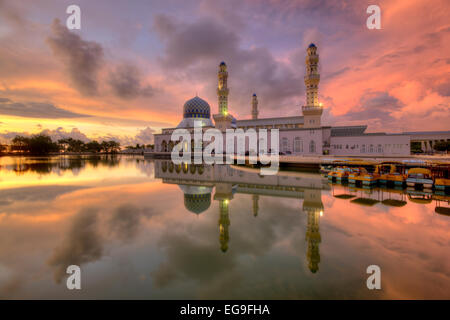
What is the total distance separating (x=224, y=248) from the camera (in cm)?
530

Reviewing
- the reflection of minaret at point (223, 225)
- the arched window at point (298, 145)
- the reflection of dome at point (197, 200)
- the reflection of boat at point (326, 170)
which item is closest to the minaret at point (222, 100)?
the arched window at point (298, 145)

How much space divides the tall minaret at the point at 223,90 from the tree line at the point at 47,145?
216 ft

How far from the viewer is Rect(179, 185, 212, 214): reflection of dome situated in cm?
908

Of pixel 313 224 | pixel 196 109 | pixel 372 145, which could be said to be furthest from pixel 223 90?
pixel 313 224

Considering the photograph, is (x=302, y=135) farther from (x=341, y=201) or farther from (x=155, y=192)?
(x=155, y=192)

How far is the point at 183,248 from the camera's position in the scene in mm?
5266

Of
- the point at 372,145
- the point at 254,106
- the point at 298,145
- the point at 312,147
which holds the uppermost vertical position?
the point at 254,106

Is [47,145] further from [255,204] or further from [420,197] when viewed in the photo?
[420,197]

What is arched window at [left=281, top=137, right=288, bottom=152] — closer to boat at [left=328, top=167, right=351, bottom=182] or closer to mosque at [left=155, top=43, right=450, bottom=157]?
mosque at [left=155, top=43, right=450, bottom=157]

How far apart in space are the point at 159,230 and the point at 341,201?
336 inches

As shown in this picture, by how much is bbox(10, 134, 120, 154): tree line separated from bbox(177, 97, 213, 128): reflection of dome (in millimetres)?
53900

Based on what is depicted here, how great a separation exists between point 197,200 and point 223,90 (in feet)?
128

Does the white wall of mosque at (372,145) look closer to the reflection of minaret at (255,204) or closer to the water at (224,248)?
the water at (224,248)
